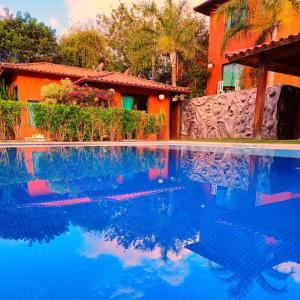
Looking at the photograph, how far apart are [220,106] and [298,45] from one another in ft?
23.3

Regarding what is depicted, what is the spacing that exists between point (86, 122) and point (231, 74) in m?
11.9

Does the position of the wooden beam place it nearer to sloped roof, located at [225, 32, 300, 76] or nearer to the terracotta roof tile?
sloped roof, located at [225, 32, 300, 76]

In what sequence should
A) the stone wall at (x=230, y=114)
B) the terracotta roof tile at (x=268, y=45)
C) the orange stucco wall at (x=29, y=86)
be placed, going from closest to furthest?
1. the terracotta roof tile at (x=268, y=45)
2. the stone wall at (x=230, y=114)
3. the orange stucco wall at (x=29, y=86)

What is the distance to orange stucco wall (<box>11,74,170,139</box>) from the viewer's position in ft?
43.6

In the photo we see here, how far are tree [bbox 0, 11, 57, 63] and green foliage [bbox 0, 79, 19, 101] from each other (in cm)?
986

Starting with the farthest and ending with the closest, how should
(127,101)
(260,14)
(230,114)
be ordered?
(127,101) → (230,114) → (260,14)

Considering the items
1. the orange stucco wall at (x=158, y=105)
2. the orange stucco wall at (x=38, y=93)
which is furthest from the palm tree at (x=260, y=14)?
the orange stucco wall at (x=38, y=93)

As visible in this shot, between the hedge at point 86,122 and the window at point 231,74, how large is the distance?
329 inches

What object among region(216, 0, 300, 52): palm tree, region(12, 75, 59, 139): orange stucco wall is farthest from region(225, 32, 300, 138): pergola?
region(12, 75, 59, 139): orange stucco wall

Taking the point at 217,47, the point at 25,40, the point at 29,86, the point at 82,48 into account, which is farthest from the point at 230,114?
the point at 25,40

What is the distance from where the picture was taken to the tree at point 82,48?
24828mm

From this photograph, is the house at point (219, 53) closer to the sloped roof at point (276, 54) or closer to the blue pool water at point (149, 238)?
the sloped roof at point (276, 54)

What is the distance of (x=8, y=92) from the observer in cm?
1563

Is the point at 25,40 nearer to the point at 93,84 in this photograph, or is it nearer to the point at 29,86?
the point at 29,86
